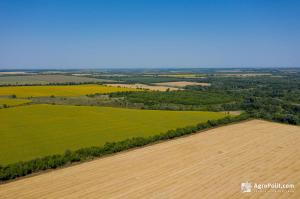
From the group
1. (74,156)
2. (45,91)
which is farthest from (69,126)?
(45,91)

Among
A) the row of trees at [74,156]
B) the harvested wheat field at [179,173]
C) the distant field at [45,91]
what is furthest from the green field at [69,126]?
the distant field at [45,91]

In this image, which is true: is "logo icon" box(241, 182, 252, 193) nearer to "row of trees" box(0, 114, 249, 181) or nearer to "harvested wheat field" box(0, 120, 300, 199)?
"harvested wheat field" box(0, 120, 300, 199)

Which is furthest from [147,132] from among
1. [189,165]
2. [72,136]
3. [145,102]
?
[145,102]

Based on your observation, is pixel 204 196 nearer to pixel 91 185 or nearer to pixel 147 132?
pixel 91 185

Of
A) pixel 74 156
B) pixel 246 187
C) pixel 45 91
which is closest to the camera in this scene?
pixel 246 187

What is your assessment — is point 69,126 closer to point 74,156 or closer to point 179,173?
point 74,156

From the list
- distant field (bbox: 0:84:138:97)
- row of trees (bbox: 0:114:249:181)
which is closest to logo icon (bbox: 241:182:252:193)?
row of trees (bbox: 0:114:249:181)

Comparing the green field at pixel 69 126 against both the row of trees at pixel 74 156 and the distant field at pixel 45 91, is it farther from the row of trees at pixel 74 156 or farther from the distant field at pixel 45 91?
the distant field at pixel 45 91
